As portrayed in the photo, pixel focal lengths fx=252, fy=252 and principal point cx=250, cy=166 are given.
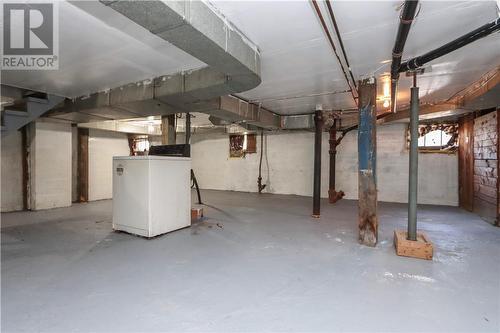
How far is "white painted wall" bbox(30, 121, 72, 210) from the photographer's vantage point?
5.19 m

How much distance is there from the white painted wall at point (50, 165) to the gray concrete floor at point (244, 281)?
1.60m

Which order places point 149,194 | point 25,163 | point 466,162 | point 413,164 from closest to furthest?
point 413,164
point 149,194
point 25,163
point 466,162

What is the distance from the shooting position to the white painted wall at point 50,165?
519cm

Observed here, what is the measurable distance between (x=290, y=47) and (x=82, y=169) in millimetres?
6235

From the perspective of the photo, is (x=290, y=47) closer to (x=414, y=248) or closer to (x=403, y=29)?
(x=403, y=29)

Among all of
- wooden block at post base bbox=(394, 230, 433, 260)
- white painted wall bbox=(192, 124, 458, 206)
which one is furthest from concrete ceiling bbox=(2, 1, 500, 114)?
white painted wall bbox=(192, 124, 458, 206)

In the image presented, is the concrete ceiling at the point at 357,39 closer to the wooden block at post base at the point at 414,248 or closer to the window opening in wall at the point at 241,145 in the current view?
the wooden block at post base at the point at 414,248

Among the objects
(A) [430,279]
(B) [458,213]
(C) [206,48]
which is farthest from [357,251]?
(B) [458,213]

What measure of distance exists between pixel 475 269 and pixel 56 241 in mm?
4646

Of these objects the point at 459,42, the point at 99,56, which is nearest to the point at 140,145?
the point at 99,56

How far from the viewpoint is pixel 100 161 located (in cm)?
689

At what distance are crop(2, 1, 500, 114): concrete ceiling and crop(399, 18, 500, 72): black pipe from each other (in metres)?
0.13

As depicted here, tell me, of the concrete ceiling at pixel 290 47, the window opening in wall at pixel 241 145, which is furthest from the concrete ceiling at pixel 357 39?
the window opening in wall at pixel 241 145

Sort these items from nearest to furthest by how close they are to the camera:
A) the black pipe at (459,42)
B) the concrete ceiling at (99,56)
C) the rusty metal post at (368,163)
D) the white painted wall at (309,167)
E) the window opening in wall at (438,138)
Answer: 1. the black pipe at (459,42)
2. the concrete ceiling at (99,56)
3. the rusty metal post at (368,163)
4. the window opening in wall at (438,138)
5. the white painted wall at (309,167)
